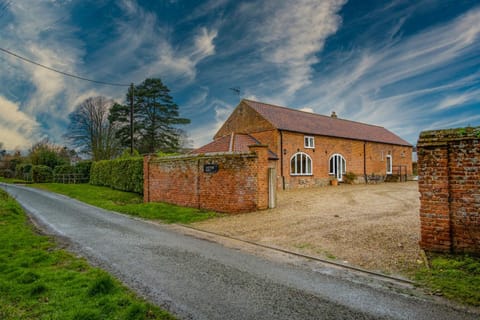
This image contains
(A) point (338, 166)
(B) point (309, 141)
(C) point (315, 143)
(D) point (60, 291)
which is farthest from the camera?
(A) point (338, 166)

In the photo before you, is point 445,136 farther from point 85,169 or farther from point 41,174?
point 41,174

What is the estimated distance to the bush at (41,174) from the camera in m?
36.3

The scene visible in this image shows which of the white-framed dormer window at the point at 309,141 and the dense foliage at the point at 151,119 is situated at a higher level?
the dense foliage at the point at 151,119

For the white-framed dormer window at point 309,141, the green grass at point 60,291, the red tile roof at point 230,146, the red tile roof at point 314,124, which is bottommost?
the green grass at point 60,291

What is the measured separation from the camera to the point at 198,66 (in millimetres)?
22547

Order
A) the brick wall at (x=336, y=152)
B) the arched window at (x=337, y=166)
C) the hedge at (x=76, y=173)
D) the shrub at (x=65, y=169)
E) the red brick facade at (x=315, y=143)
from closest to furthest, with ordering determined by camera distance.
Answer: the red brick facade at (x=315, y=143)
the brick wall at (x=336, y=152)
the arched window at (x=337, y=166)
the hedge at (x=76, y=173)
the shrub at (x=65, y=169)

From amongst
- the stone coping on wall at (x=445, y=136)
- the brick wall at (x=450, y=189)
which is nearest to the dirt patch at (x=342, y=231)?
the brick wall at (x=450, y=189)

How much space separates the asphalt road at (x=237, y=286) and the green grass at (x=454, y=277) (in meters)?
0.46

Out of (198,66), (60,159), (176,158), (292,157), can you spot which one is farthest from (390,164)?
(60,159)

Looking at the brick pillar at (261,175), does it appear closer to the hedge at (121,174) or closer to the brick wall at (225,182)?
the brick wall at (225,182)

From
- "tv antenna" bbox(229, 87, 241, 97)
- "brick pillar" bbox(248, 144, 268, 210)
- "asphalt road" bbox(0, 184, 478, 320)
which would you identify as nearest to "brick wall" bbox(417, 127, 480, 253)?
"asphalt road" bbox(0, 184, 478, 320)

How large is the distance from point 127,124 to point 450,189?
3551 centimetres

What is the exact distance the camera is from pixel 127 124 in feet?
116

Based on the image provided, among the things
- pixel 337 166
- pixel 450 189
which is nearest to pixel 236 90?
pixel 337 166
